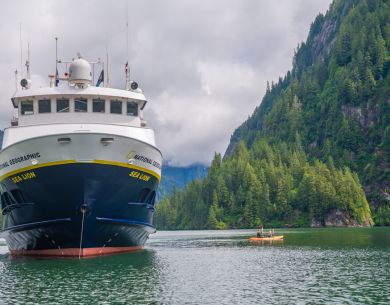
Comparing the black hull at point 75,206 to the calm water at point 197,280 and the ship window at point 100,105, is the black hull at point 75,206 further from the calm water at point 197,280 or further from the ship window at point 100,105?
the ship window at point 100,105

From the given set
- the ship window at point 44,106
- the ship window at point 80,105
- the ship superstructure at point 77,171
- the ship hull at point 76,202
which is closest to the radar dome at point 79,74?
the ship superstructure at point 77,171

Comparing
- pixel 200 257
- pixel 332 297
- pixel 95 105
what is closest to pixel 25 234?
pixel 95 105

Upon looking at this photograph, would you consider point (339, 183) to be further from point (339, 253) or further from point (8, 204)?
point (8, 204)

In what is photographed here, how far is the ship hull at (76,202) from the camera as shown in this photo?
4191 centimetres

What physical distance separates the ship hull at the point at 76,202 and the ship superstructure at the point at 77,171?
8cm

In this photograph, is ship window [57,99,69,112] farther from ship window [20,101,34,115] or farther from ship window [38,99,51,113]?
ship window [20,101,34,115]

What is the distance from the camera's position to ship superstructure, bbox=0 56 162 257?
137 feet

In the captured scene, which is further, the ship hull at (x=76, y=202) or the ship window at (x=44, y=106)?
the ship window at (x=44, y=106)

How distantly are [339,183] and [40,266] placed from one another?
548 feet

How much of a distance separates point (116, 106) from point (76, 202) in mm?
12147

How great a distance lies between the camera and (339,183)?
196 metres

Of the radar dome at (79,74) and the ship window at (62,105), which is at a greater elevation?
the radar dome at (79,74)

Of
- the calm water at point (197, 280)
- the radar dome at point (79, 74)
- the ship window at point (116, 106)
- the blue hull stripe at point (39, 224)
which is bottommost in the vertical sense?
the calm water at point (197, 280)

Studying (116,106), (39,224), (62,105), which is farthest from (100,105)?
(39,224)
